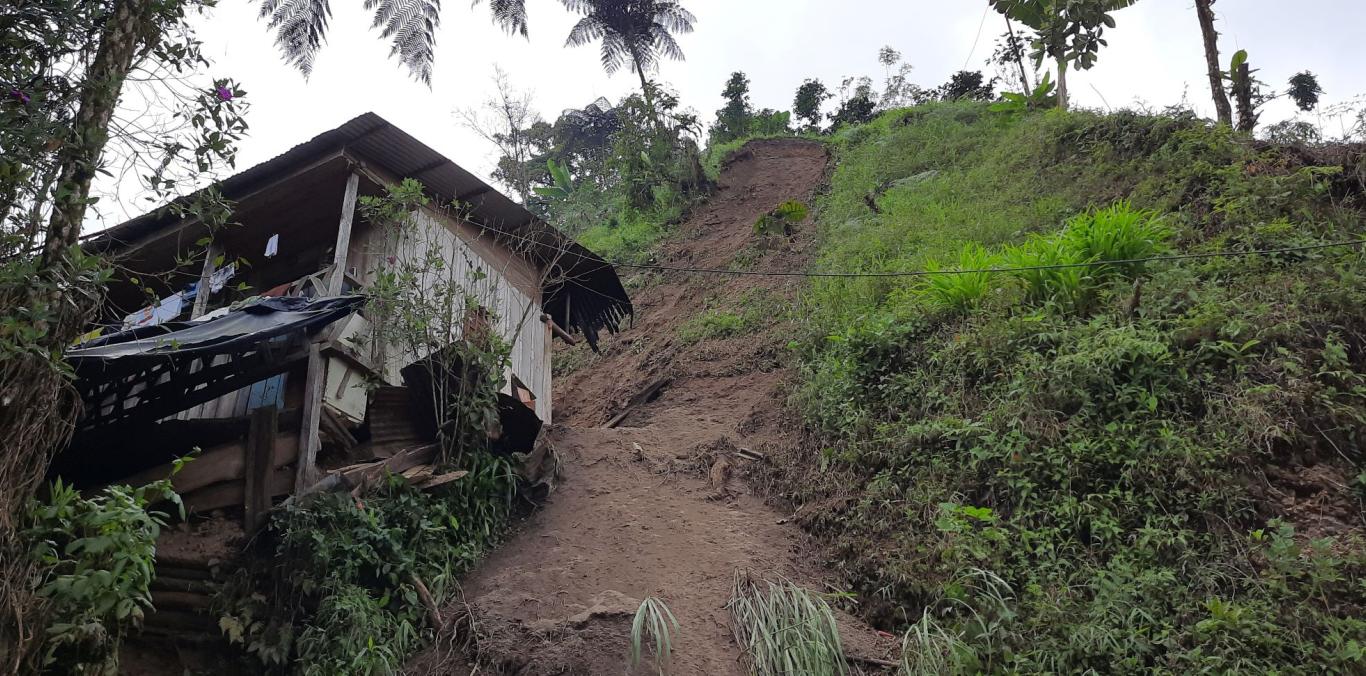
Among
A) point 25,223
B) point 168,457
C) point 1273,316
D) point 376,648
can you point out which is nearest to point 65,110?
point 25,223

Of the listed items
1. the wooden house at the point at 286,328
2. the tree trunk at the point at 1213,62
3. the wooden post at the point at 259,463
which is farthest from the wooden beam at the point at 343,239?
the tree trunk at the point at 1213,62

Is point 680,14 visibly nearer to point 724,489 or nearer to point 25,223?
point 724,489

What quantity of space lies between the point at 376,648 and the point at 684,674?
2181 millimetres

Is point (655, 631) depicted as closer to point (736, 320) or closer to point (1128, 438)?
point (1128, 438)

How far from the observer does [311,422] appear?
672cm

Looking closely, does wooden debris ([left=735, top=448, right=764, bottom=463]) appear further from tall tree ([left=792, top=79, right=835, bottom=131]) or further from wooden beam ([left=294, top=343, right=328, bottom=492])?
tall tree ([left=792, top=79, right=835, bottom=131])

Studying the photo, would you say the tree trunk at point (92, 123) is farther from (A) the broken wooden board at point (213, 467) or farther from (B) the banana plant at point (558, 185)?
(B) the banana plant at point (558, 185)

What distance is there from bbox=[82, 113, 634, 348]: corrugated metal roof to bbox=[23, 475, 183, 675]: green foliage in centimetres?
201

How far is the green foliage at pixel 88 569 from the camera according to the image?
3.87m

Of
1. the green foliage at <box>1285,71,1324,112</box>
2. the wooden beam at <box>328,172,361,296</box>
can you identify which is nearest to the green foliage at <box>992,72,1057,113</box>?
the green foliage at <box>1285,71,1324,112</box>

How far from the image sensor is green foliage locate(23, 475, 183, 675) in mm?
3869

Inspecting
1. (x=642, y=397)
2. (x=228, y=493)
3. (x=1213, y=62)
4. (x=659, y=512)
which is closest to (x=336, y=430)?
(x=228, y=493)

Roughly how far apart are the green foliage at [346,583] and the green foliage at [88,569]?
1.61 m

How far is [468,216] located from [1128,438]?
6.41 metres
